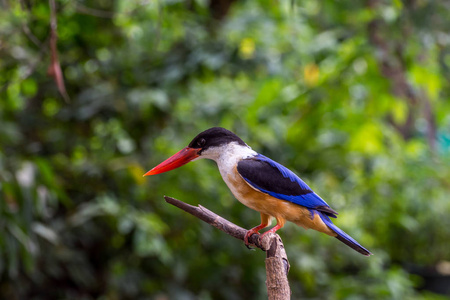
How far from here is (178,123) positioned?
271 cm

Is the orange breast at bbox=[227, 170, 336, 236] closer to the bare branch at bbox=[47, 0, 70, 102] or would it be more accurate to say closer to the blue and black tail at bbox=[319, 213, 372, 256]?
Answer: the blue and black tail at bbox=[319, 213, 372, 256]

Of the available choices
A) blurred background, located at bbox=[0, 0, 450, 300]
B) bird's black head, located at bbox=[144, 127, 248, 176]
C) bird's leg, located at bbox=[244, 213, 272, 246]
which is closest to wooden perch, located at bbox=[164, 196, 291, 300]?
bird's leg, located at bbox=[244, 213, 272, 246]

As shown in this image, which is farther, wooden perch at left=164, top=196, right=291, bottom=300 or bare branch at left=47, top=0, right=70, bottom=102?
bare branch at left=47, top=0, right=70, bottom=102

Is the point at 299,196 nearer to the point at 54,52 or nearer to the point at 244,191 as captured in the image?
the point at 244,191

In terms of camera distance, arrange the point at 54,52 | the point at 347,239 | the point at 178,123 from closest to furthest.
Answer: the point at 347,239
the point at 54,52
the point at 178,123

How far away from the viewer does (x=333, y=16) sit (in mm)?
2617

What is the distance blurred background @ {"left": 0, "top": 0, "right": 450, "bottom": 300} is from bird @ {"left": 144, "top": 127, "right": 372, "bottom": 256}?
142 cm

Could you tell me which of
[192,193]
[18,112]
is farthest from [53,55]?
[18,112]

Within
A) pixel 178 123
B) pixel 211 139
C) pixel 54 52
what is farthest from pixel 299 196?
pixel 178 123

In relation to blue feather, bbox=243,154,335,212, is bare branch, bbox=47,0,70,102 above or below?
below

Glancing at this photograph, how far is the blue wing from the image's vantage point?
0.80 metres

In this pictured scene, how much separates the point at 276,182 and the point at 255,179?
0.04 m

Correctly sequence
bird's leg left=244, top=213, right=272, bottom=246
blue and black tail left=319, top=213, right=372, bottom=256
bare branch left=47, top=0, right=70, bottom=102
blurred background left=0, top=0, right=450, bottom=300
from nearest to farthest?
1. blue and black tail left=319, top=213, right=372, bottom=256
2. bird's leg left=244, top=213, right=272, bottom=246
3. bare branch left=47, top=0, right=70, bottom=102
4. blurred background left=0, top=0, right=450, bottom=300

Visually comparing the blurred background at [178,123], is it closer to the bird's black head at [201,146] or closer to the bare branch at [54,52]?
the bare branch at [54,52]
